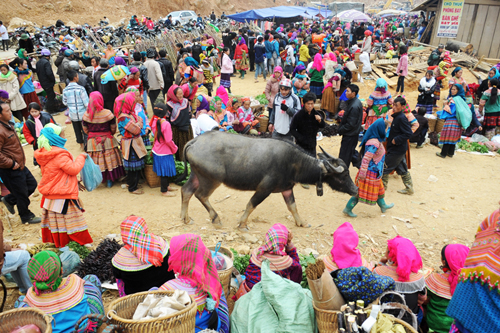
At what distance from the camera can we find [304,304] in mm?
3115

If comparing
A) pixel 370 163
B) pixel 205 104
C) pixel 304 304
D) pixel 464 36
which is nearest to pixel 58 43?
pixel 205 104

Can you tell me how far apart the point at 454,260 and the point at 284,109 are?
4821 millimetres

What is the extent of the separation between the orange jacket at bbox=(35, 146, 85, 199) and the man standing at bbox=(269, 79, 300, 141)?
427cm

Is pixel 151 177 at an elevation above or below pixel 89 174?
below

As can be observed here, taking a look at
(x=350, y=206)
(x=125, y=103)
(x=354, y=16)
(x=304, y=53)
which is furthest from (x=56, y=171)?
(x=354, y=16)

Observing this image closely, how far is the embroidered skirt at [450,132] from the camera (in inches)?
349

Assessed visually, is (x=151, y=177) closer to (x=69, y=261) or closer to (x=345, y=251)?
(x=69, y=261)

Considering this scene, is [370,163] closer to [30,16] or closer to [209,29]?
[209,29]

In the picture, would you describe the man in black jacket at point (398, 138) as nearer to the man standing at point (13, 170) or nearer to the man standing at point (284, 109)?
the man standing at point (284, 109)

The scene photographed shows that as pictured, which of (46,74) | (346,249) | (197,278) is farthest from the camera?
(46,74)

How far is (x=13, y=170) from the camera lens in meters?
5.70

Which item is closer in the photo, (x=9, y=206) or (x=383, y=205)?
(x=9, y=206)

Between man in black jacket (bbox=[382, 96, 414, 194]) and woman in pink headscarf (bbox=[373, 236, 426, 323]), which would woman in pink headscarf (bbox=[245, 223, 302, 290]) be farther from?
man in black jacket (bbox=[382, 96, 414, 194])

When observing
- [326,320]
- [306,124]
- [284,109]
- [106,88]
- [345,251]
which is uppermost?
[106,88]
